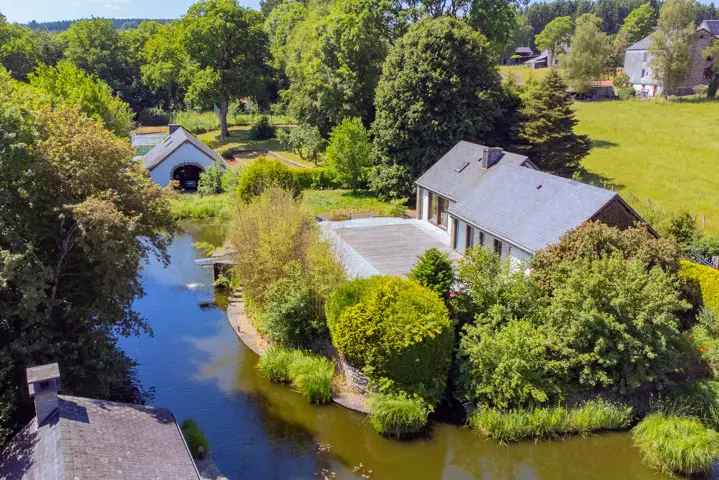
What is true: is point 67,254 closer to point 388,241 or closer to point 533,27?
point 388,241

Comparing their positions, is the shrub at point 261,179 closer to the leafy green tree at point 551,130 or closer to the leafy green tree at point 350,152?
the leafy green tree at point 350,152

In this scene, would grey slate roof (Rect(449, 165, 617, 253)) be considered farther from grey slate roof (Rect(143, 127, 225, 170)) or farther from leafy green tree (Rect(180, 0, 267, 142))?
leafy green tree (Rect(180, 0, 267, 142))

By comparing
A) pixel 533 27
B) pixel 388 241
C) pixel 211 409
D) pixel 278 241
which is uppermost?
pixel 533 27

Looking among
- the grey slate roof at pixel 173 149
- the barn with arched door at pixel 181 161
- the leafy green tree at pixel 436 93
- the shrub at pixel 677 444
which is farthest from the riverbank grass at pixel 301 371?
the grey slate roof at pixel 173 149

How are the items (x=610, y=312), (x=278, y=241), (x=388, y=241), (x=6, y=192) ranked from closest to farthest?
1. (x=6, y=192)
2. (x=610, y=312)
3. (x=278, y=241)
4. (x=388, y=241)

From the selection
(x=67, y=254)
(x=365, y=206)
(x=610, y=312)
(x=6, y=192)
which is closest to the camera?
(x=6, y=192)

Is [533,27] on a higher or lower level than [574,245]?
higher

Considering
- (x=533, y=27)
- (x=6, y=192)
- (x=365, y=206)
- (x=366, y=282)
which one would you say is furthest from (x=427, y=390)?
(x=533, y=27)
